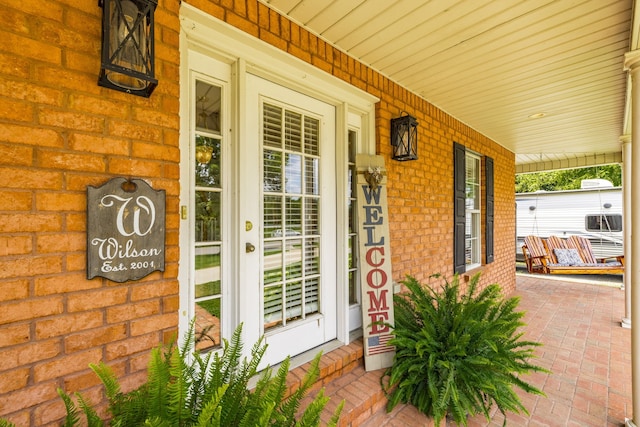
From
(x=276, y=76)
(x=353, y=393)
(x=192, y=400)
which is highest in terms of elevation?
(x=276, y=76)

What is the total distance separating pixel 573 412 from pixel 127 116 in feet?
10.9

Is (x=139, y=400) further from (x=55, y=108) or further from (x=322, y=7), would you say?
(x=322, y=7)

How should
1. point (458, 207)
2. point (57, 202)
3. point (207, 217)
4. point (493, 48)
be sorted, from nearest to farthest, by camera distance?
point (57, 202) → point (207, 217) → point (493, 48) → point (458, 207)

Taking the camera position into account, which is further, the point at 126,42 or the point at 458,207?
the point at 458,207

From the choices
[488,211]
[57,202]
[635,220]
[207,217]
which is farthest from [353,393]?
[488,211]

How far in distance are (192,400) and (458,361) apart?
1.66 metres

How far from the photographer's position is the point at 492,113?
11.9ft

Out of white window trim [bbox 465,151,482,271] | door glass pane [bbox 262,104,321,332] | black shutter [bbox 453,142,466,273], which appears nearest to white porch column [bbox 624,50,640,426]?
black shutter [bbox 453,142,466,273]

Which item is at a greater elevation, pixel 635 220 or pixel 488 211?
pixel 488 211

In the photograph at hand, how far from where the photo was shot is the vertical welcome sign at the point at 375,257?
7.53 feet

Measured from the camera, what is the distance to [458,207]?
3.75 m

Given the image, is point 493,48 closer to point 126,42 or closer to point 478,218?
point 126,42

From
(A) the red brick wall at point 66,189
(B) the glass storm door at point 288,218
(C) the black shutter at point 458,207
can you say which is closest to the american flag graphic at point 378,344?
(B) the glass storm door at point 288,218

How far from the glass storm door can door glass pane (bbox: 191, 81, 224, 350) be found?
15 cm
